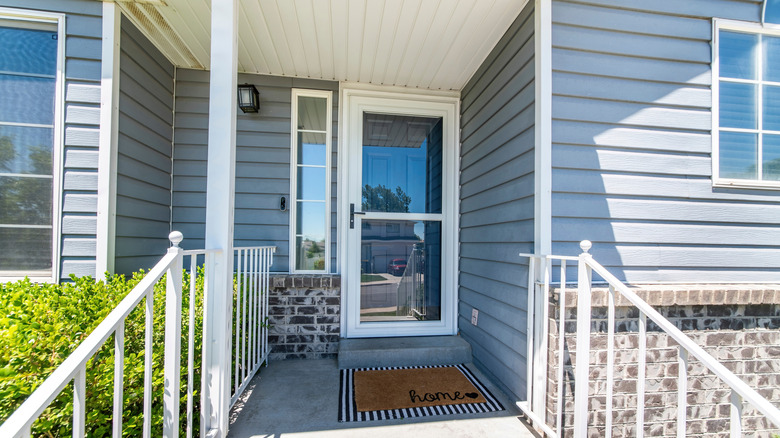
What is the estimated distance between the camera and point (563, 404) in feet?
5.39

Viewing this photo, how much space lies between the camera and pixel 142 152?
2.30 meters

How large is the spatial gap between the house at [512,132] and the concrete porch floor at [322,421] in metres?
0.23

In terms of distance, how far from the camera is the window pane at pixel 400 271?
2.81 metres

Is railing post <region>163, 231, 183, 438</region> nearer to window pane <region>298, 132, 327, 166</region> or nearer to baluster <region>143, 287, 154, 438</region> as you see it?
baluster <region>143, 287, 154, 438</region>

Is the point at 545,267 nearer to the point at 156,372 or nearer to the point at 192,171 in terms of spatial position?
the point at 156,372

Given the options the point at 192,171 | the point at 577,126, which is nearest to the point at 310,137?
the point at 192,171

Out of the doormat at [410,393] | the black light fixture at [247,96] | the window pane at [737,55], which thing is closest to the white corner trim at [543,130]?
the doormat at [410,393]

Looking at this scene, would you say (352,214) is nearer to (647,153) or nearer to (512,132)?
(512,132)

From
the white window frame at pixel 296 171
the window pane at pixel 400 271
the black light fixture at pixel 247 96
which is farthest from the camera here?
the window pane at pixel 400 271

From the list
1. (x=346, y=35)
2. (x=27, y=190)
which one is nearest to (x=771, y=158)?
(x=346, y=35)

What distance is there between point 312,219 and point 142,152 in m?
1.31

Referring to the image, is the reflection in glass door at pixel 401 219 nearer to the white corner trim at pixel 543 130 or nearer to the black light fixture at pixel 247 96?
the black light fixture at pixel 247 96

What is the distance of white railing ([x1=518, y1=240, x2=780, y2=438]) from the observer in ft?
2.89

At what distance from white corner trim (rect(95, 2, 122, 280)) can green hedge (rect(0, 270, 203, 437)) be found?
48cm
